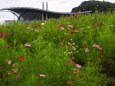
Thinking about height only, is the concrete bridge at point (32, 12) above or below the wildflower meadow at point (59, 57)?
below

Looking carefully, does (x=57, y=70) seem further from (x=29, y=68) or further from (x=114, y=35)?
(x=114, y=35)

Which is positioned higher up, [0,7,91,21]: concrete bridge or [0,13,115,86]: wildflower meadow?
[0,13,115,86]: wildflower meadow

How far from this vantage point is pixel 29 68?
5484mm

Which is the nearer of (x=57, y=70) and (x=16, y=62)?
(x=57, y=70)

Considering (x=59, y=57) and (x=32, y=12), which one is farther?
(x=32, y=12)

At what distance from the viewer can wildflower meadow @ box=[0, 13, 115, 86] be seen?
520cm

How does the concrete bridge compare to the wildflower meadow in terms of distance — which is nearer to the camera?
the wildflower meadow

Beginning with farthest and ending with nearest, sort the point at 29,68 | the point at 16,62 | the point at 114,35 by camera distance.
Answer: the point at 114,35
the point at 16,62
the point at 29,68

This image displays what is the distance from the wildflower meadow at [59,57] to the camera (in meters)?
5.20

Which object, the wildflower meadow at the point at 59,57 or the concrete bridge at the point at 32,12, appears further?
the concrete bridge at the point at 32,12

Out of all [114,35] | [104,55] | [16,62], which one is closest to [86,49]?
[104,55]

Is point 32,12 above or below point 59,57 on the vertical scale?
below

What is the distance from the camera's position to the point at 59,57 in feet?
18.2

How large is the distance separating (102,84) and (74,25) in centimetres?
321
